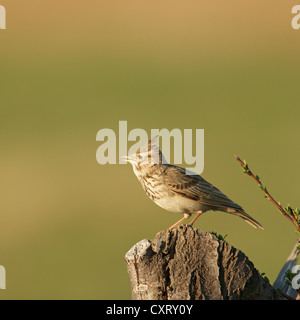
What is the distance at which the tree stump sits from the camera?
550 cm

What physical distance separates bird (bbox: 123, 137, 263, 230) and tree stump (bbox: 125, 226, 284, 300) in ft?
7.25

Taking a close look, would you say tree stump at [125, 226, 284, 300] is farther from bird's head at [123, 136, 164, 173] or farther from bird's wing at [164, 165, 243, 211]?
bird's head at [123, 136, 164, 173]

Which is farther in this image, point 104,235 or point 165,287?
point 104,235

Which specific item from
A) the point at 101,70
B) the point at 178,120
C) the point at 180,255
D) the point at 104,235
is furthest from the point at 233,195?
the point at 101,70

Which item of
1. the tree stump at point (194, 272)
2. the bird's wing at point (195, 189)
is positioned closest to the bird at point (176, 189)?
the bird's wing at point (195, 189)

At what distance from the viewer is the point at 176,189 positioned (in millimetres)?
8258

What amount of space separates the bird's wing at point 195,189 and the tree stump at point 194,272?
238 cm

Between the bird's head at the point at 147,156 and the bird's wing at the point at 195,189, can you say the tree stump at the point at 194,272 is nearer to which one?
the bird's wing at the point at 195,189

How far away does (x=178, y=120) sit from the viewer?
25.6m

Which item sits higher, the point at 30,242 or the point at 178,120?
the point at 178,120

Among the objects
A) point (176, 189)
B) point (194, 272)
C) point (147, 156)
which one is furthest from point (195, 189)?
point (194, 272)

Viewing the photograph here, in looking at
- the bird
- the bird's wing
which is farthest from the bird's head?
the bird's wing

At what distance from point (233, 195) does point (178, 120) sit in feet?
24.3
